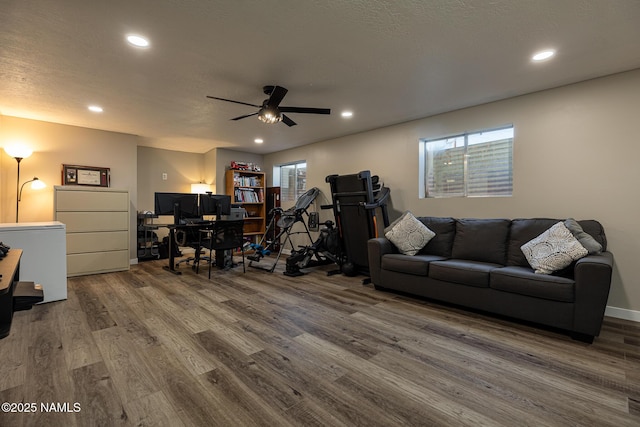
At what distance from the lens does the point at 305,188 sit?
6.27m

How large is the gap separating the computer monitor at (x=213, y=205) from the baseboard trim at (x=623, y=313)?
5.13 meters

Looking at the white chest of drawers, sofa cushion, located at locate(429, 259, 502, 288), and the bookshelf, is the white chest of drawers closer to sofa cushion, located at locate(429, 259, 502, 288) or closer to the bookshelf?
the bookshelf

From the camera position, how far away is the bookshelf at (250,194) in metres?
6.44

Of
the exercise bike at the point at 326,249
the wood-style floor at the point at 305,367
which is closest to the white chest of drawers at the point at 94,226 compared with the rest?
the wood-style floor at the point at 305,367

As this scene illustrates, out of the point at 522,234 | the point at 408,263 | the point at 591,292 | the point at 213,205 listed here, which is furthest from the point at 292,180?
the point at 591,292

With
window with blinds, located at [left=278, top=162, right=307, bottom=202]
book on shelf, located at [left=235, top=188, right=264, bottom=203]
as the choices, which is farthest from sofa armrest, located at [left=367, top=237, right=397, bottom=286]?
book on shelf, located at [left=235, top=188, right=264, bottom=203]

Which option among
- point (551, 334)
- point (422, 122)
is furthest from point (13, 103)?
point (551, 334)

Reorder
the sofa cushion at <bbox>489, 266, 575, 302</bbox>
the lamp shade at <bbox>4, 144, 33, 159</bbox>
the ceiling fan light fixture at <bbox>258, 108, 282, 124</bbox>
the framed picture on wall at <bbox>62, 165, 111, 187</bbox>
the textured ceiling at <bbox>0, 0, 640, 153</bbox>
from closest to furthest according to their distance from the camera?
the textured ceiling at <bbox>0, 0, 640, 153</bbox>
the sofa cushion at <bbox>489, 266, 575, 302</bbox>
the ceiling fan light fixture at <bbox>258, 108, 282, 124</bbox>
the lamp shade at <bbox>4, 144, 33, 159</bbox>
the framed picture on wall at <bbox>62, 165, 111, 187</bbox>

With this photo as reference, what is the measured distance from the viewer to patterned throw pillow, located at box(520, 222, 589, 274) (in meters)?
2.49

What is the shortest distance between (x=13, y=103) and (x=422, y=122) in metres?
5.48

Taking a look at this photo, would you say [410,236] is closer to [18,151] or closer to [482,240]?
[482,240]

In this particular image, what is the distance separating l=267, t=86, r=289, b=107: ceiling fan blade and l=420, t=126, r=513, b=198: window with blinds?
2401 mm

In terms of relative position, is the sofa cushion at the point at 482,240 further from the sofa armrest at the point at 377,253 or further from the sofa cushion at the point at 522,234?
the sofa armrest at the point at 377,253

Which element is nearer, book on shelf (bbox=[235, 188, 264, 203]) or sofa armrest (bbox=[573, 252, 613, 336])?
sofa armrest (bbox=[573, 252, 613, 336])
